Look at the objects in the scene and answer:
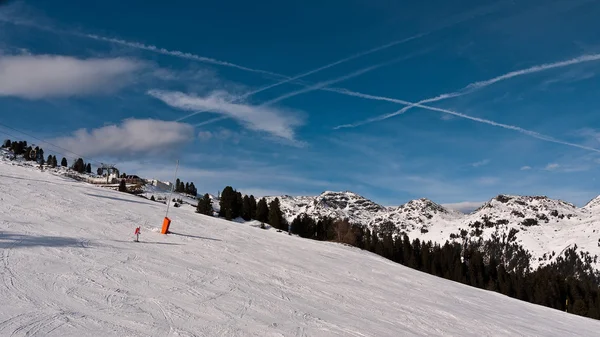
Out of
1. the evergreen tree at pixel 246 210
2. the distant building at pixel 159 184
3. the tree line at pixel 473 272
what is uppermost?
the distant building at pixel 159 184

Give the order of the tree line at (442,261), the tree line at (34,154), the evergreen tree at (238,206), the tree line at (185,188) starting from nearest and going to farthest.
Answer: the tree line at (442,261) → the evergreen tree at (238,206) → the tree line at (34,154) → the tree line at (185,188)

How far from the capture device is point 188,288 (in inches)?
517

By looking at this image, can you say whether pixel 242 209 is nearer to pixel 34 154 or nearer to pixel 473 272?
pixel 473 272

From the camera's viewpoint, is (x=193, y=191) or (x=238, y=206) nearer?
(x=238, y=206)

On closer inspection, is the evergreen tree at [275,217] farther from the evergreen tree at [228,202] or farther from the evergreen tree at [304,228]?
the evergreen tree at [228,202]

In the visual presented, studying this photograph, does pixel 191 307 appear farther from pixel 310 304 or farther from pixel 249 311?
pixel 310 304

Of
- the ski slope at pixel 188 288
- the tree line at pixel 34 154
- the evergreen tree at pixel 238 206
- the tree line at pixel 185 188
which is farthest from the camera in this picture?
the tree line at pixel 185 188

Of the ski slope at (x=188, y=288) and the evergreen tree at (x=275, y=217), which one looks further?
the evergreen tree at (x=275, y=217)

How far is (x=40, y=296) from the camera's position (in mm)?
9867

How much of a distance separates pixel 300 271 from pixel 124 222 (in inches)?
439

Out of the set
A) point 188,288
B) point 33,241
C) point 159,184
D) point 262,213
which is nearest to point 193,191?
point 159,184

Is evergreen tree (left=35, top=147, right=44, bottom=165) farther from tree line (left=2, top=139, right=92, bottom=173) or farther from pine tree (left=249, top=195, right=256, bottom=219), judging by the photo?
pine tree (left=249, top=195, right=256, bottom=219)

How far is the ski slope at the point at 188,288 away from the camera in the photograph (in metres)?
9.62

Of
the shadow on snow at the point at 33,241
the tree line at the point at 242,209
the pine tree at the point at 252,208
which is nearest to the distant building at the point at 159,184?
the pine tree at the point at 252,208
